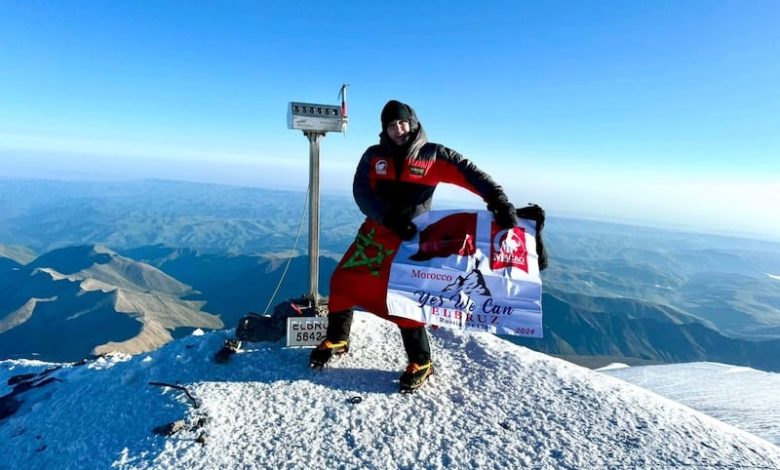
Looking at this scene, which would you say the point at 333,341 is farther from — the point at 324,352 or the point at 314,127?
the point at 314,127

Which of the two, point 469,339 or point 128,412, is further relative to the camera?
point 469,339

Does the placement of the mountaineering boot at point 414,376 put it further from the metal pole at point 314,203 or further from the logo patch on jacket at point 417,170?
the logo patch on jacket at point 417,170

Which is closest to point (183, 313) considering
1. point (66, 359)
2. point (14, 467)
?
point (66, 359)

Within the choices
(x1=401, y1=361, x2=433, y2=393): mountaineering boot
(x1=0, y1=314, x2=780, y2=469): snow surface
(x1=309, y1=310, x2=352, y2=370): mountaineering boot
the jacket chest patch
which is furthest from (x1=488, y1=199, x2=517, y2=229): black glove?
(x1=309, y1=310, x2=352, y2=370): mountaineering boot

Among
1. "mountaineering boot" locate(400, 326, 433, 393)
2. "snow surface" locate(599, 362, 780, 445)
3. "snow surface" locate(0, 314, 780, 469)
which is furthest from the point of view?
"snow surface" locate(599, 362, 780, 445)

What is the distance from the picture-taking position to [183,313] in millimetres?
152250

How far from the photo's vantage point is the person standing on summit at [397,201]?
5504 millimetres

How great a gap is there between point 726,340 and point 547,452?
224 metres

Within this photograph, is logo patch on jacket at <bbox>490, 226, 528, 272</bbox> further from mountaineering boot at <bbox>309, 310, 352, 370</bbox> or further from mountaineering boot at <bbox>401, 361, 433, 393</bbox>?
mountaineering boot at <bbox>309, 310, 352, 370</bbox>

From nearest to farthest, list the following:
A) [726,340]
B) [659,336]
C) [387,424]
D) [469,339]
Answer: [387,424] → [469,339] → [726,340] → [659,336]

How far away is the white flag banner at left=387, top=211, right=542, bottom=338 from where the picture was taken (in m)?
5.48

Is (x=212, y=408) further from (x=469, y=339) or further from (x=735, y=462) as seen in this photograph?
(x=735, y=462)

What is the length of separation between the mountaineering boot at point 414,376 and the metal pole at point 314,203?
246 centimetres

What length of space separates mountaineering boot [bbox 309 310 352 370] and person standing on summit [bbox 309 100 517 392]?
0.08m
